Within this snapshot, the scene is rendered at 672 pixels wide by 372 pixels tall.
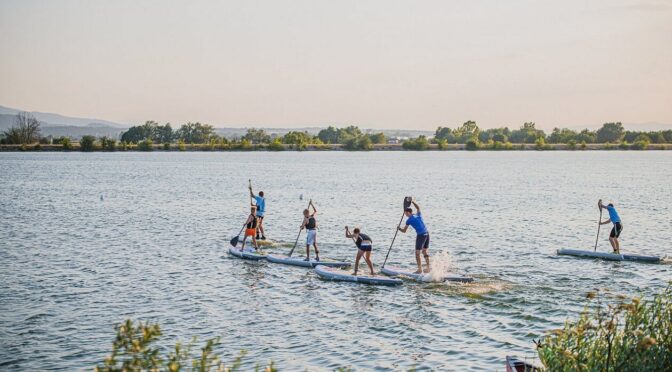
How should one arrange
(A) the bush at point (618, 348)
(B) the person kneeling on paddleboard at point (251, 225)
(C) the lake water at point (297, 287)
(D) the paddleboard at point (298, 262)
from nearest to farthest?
(A) the bush at point (618, 348)
(C) the lake water at point (297, 287)
(D) the paddleboard at point (298, 262)
(B) the person kneeling on paddleboard at point (251, 225)

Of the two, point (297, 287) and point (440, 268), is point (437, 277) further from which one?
point (297, 287)

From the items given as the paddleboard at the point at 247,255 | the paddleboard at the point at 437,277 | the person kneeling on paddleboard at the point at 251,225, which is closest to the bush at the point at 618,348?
the paddleboard at the point at 437,277

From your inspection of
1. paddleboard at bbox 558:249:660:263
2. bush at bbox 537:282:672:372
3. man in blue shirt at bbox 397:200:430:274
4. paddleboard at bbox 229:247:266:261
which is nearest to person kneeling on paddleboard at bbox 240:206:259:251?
paddleboard at bbox 229:247:266:261

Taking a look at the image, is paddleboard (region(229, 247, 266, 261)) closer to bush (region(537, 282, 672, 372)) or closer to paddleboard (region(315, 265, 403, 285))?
paddleboard (region(315, 265, 403, 285))

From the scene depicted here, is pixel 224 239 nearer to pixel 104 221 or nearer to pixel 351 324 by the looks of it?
pixel 104 221

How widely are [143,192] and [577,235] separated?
50.2 meters

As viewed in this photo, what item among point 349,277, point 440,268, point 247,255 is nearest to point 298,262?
point 247,255

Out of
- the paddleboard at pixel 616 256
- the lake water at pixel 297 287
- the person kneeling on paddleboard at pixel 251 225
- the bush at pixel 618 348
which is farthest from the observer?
the person kneeling on paddleboard at pixel 251 225

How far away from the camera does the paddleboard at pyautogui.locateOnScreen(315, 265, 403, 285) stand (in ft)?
89.5

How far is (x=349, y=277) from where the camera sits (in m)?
28.0

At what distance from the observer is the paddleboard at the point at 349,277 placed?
27.3 meters

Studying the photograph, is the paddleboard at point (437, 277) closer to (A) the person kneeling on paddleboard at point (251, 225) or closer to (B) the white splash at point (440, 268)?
(B) the white splash at point (440, 268)

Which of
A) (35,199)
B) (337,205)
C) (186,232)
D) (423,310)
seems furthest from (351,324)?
(35,199)

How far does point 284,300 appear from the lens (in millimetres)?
25297
